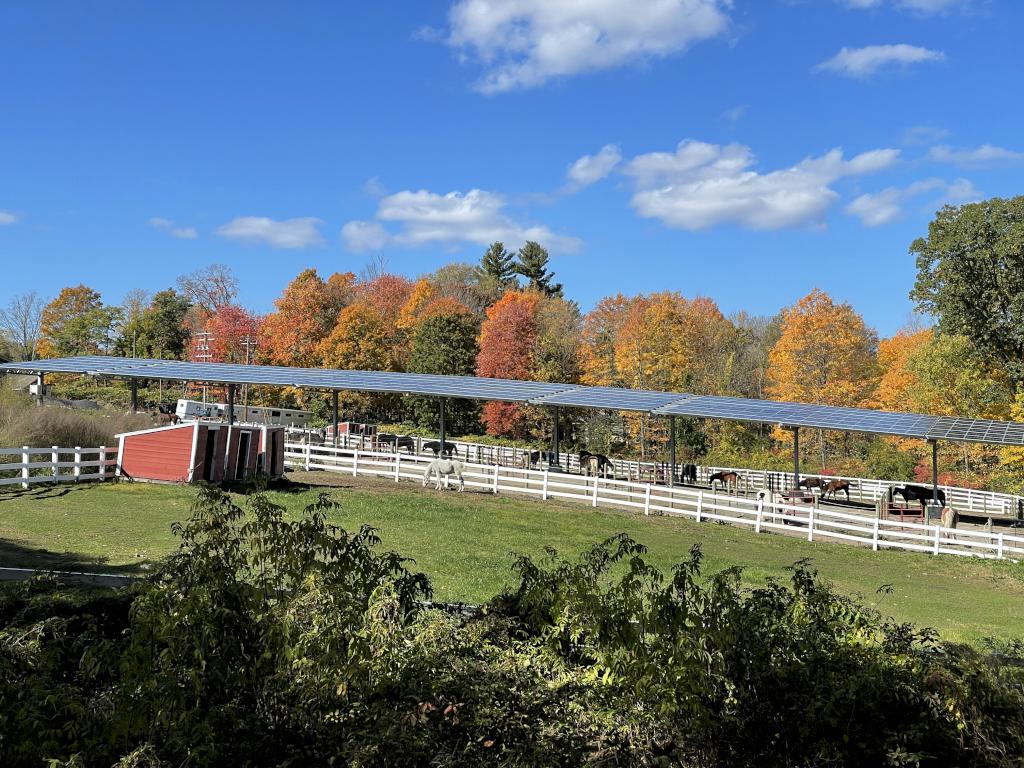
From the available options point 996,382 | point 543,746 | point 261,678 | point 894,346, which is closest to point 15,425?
point 261,678

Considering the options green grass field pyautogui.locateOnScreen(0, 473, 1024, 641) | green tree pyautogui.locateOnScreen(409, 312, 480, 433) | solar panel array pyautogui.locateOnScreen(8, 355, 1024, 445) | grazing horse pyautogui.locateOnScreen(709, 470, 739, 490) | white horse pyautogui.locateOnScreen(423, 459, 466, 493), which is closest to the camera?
green grass field pyautogui.locateOnScreen(0, 473, 1024, 641)

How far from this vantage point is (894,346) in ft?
181

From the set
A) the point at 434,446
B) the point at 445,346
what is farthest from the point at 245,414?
the point at 445,346

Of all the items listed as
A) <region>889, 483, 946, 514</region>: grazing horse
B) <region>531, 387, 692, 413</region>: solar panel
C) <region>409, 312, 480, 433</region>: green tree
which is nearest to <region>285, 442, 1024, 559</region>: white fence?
<region>531, 387, 692, 413</region>: solar panel

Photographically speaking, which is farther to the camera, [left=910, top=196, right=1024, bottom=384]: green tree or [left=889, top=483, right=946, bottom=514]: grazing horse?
[left=910, top=196, right=1024, bottom=384]: green tree

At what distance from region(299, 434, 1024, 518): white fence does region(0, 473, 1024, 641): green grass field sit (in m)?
8.43

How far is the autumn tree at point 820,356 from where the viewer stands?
145 feet

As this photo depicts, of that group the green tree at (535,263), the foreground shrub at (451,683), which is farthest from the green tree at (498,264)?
the foreground shrub at (451,683)

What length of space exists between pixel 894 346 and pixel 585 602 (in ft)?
182

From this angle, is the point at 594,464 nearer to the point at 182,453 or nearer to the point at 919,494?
the point at 919,494

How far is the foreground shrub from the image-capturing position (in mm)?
4777

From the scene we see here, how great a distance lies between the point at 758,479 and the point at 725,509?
1368cm

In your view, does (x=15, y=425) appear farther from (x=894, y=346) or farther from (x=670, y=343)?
(x=894, y=346)

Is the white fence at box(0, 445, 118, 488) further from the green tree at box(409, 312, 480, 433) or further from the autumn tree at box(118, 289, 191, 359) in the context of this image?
the autumn tree at box(118, 289, 191, 359)
